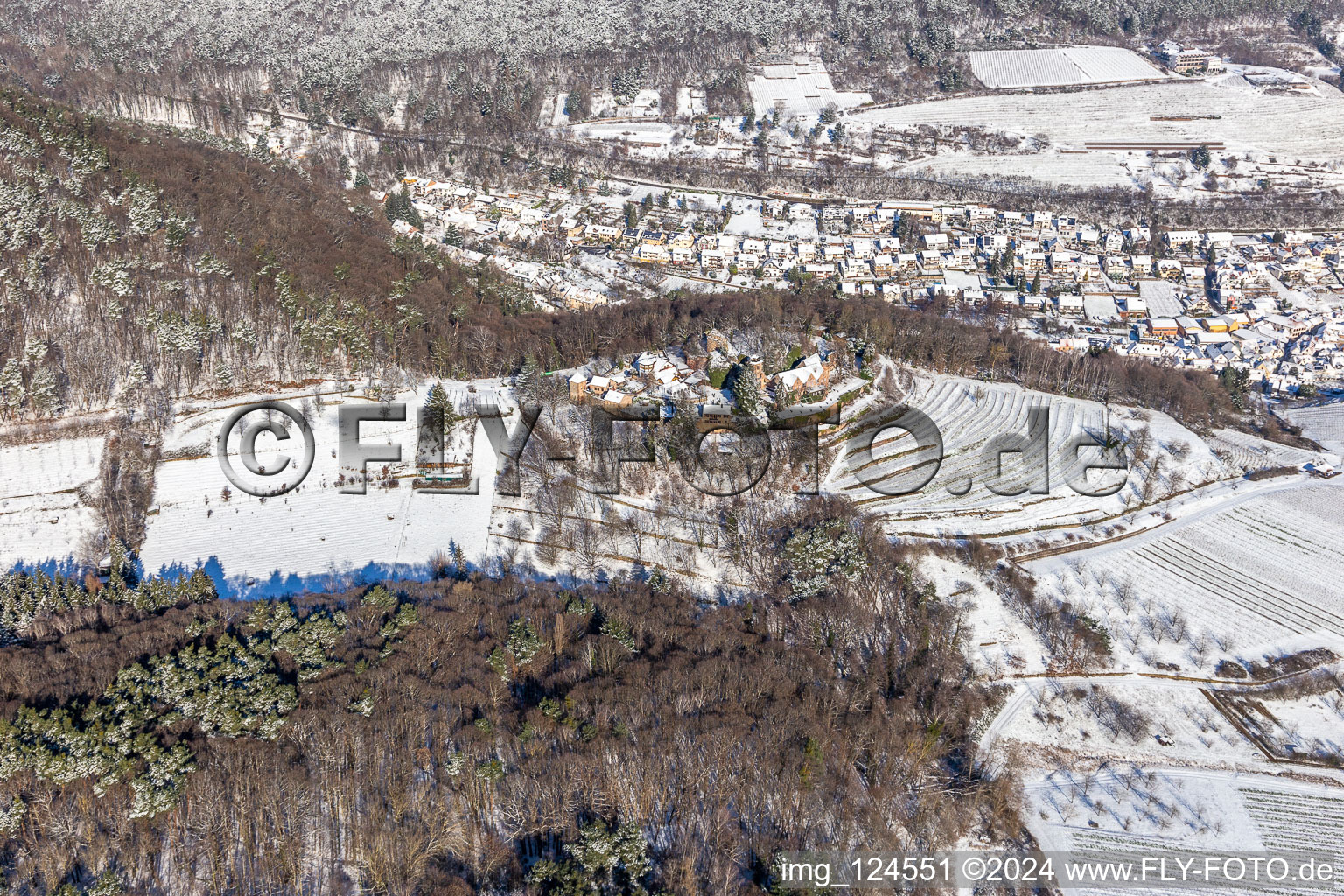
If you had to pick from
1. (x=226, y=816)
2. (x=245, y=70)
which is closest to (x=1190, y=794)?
(x=226, y=816)

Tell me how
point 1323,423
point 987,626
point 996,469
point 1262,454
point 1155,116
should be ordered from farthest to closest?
point 1155,116
point 1323,423
point 1262,454
point 996,469
point 987,626

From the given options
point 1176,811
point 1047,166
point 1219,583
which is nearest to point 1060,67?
point 1047,166

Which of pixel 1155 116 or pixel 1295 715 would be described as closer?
pixel 1295 715

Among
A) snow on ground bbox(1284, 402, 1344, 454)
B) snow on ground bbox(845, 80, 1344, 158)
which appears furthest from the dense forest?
snow on ground bbox(845, 80, 1344, 158)

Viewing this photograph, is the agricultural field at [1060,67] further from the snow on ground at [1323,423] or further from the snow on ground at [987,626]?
the snow on ground at [987,626]

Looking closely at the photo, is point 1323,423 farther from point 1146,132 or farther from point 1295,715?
point 1146,132

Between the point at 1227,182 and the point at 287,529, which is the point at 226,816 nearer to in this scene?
the point at 287,529

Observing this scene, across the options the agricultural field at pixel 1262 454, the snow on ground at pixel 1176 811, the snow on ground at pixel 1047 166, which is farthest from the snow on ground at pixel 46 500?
the snow on ground at pixel 1047 166
